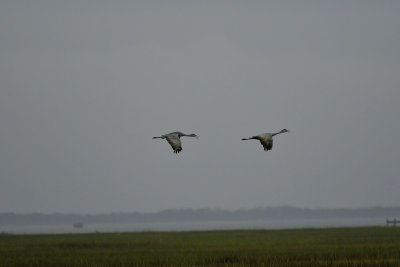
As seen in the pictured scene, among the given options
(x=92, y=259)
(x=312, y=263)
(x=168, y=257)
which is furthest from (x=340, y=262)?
(x=92, y=259)

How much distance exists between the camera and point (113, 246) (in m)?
41.7

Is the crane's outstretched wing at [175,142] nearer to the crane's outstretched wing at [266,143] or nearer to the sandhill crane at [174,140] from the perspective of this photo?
the sandhill crane at [174,140]

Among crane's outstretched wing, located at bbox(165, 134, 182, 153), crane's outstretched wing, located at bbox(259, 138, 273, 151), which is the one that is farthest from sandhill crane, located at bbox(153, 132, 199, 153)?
crane's outstretched wing, located at bbox(259, 138, 273, 151)

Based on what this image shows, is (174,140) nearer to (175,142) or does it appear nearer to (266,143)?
(175,142)

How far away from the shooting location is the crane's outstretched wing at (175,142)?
727 inches

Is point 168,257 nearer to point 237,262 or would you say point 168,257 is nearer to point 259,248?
point 237,262

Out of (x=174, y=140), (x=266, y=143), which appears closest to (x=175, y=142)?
(x=174, y=140)

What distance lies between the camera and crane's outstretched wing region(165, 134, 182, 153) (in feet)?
60.6

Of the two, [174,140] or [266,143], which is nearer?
[174,140]

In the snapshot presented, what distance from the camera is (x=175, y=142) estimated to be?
18.8 meters

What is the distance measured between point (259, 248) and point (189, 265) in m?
9.27

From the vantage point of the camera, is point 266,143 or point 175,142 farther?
point 266,143

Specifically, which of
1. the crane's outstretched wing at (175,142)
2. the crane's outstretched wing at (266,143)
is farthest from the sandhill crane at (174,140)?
the crane's outstretched wing at (266,143)

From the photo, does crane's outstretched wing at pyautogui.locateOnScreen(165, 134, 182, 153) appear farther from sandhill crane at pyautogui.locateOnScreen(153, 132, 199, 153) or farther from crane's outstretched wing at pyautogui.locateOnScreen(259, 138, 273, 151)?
crane's outstretched wing at pyautogui.locateOnScreen(259, 138, 273, 151)
